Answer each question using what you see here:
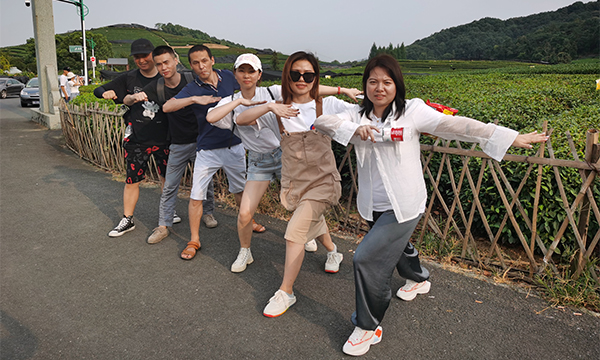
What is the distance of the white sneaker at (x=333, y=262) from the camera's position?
3.73m

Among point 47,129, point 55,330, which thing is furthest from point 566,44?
point 55,330

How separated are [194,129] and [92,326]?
2222 mm

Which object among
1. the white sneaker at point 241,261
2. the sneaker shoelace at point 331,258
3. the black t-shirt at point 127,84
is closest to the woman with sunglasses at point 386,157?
the sneaker shoelace at point 331,258

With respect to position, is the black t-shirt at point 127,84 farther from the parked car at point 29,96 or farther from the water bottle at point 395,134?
the parked car at point 29,96

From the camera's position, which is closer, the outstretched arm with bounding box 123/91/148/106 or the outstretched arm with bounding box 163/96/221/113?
the outstretched arm with bounding box 163/96/221/113

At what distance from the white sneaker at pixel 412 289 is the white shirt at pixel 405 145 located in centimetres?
99

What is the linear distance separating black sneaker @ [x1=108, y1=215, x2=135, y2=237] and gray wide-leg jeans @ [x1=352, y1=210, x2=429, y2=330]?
3.21 metres

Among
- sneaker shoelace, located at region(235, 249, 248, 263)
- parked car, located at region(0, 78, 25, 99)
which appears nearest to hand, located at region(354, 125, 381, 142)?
sneaker shoelace, located at region(235, 249, 248, 263)

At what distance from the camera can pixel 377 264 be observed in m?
2.51

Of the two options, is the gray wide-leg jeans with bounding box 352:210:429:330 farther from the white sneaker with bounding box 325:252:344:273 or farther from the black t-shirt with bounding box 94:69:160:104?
the black t-shirt with bounding box 94:69:160:104

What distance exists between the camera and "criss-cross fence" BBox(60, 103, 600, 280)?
3201mm

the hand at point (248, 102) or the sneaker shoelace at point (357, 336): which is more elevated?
the hand at point (248, 102)

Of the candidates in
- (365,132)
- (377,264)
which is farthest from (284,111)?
(377,264)

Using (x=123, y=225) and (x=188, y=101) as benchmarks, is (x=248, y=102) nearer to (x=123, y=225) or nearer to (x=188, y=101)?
(x=188, y=101)
